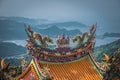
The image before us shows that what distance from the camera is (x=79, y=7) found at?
3066cm

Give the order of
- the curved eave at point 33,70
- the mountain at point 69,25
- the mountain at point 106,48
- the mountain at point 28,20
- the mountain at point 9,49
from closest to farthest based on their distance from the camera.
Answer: the curved eave at point 33,70 → the mountain at point 106,48 → the mountain at point 9,49 → the mountain at point 28,20 → the mountain at point 69,25

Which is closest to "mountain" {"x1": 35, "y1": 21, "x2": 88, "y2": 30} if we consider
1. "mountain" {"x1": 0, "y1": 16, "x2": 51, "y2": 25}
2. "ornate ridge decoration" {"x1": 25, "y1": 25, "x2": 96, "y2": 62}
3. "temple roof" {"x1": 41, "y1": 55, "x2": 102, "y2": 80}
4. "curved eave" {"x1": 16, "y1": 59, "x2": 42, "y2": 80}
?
"mountain" {"x1": 0, "y1": 16, "x2": 51, "y2": 25}

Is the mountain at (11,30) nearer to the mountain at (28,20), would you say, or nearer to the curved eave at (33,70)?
the mountain at (28,20)

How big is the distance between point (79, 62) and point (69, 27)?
1011 inches

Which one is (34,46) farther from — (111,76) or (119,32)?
(119,32)

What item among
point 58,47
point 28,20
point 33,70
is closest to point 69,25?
point 28,20

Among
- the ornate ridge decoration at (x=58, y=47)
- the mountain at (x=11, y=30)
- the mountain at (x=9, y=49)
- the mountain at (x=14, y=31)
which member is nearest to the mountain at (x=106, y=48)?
the mountain at (x=14, y=31)

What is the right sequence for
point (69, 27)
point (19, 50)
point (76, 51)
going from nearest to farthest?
point (76, 51) → point (19, 50) → point (69, 27)

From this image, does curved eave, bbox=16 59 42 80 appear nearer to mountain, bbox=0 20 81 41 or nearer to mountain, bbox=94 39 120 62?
mountain, bbox=94 39 120 62

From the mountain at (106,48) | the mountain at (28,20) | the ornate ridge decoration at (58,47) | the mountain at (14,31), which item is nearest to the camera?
the ornate ridge decoration at (58,47)

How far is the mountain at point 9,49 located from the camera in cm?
2770

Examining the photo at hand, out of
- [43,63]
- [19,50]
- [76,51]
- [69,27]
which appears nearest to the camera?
[43,63]

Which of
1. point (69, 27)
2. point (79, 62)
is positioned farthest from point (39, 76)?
point (69, 27)

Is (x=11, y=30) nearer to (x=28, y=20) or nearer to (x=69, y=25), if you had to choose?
(x=28, y=20)
